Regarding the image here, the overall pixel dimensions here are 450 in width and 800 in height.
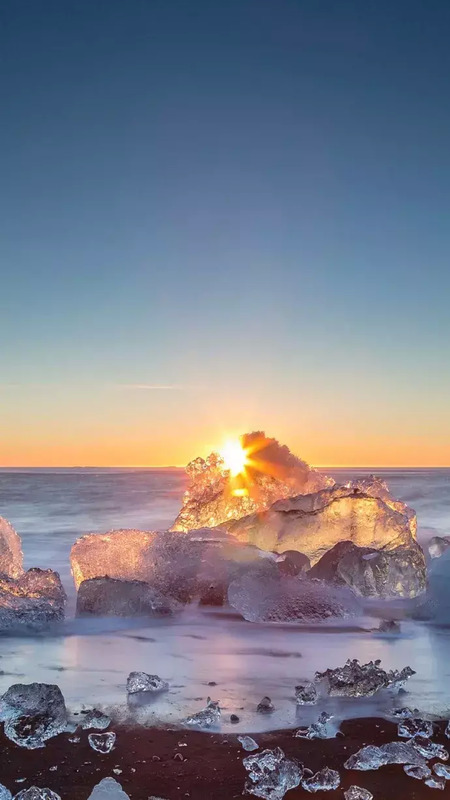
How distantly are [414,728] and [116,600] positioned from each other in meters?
2.33

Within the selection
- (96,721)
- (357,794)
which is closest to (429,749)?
(357,794)

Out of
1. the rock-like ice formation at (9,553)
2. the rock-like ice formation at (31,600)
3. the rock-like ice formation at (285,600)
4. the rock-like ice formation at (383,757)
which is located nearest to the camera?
the rock-like ice formation at (383,757)

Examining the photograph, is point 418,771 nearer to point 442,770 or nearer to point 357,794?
point 442,770

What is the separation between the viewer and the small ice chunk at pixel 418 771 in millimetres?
2037

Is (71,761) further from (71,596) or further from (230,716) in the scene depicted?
(71,596)

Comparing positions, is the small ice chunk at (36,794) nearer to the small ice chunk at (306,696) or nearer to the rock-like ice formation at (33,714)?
the rock-like ice formation at (33,714)

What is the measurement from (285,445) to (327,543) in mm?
2272

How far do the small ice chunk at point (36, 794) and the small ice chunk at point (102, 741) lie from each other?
0.34m

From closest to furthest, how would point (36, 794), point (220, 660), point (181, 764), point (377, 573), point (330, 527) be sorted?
1. point (36, 794)
2. point (181, 764)
3. point (220, 660)
4. point (377, 573)
5. point (330, 527)

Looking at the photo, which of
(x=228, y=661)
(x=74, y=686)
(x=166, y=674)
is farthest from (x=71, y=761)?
(x=228, y=661)

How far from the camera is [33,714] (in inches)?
94.2

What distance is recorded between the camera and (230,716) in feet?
8.34

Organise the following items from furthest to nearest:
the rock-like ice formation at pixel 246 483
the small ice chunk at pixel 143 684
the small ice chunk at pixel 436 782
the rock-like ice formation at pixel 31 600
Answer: the rock-like ice formation at pixel 246 483
the rock-like ice formation at pixel 31 600
the small ice chunk at pixel 143 684
the small ice chunk at pixel 436 782

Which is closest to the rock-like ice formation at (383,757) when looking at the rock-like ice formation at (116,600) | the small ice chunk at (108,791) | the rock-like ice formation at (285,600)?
the small ice chunk at (108,791)
